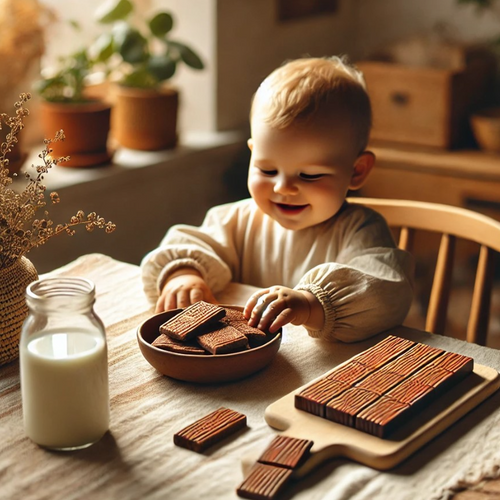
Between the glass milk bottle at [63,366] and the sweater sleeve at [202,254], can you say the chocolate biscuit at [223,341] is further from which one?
the sweater sleeve at [202,254]

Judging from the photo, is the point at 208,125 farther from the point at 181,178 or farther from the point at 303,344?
the point at 303,344

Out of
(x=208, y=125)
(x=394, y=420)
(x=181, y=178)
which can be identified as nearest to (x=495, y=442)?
(x=394, y=420)

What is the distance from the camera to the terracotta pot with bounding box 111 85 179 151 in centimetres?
233

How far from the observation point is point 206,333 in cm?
104

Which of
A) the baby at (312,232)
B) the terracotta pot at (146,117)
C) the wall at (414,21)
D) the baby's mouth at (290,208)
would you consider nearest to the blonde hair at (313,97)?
the baby at (312,232)

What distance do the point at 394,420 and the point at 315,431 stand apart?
86 mm

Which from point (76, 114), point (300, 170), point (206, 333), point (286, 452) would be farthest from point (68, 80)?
point (286, 452)

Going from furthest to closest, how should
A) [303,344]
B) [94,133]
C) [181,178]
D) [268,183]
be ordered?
[181,178], [94,133], [268,183], [303,344]

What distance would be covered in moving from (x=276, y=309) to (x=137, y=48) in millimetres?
1363

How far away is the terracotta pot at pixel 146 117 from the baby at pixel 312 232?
972 mm

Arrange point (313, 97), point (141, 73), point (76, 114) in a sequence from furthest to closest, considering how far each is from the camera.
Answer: point (141, 73), point (76, 114), point (313, 97)

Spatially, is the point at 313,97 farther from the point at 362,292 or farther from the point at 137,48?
the point at 137,48

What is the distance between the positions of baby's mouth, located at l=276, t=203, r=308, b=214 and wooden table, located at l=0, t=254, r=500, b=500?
0.93 feet

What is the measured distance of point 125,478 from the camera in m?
0.82
